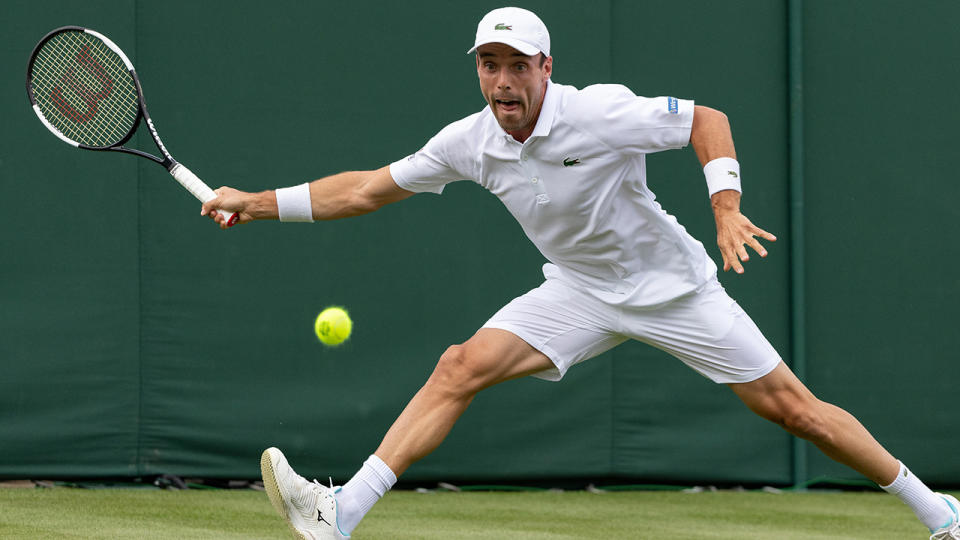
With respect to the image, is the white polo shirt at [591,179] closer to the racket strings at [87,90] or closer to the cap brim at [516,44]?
the cap brim at [516,44]

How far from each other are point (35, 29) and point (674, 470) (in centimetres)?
334

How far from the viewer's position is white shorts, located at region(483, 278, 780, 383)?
3818 mm

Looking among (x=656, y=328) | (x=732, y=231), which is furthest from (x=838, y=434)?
(x=732, y=231)

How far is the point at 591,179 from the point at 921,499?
4.65 feet

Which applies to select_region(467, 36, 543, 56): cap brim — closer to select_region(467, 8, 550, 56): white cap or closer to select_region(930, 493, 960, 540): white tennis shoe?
select_region(467, 8, 550, 56): white cap

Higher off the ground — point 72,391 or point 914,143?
point 914,143

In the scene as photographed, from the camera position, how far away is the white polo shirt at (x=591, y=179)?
361 centimetres

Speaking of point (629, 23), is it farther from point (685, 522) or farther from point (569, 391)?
point (685, 522)

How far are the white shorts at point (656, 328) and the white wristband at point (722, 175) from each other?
0.48 m

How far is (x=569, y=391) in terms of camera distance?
18.8 ft

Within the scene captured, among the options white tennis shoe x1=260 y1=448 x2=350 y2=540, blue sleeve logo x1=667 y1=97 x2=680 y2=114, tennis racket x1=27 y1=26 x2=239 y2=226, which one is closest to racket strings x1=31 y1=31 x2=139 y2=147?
tennis racket x1=27 y1=26 x2=239 y2=226

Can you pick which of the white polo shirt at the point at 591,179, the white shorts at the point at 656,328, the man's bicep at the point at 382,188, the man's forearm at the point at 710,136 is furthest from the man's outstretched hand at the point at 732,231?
the man's bicep at the point at 382,188

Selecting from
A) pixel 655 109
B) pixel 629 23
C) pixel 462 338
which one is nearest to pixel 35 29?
pixel 462 338

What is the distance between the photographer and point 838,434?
12.6 ft
